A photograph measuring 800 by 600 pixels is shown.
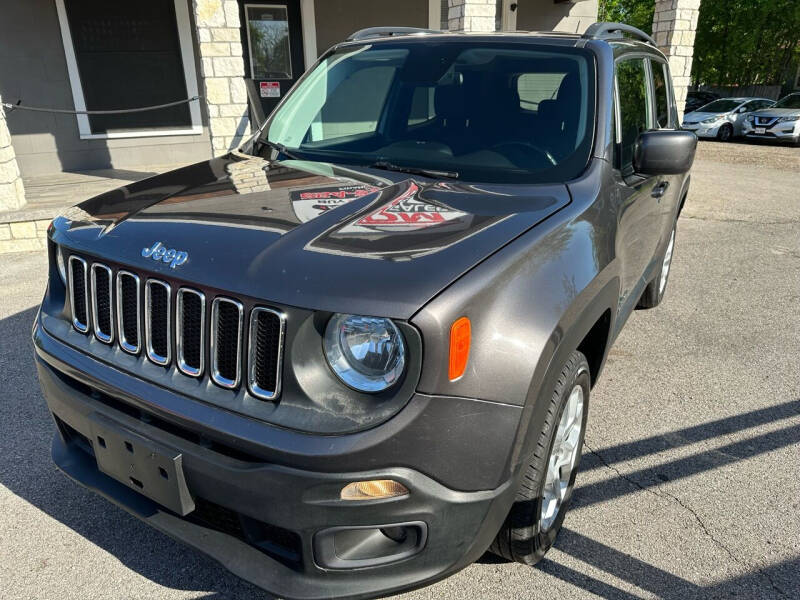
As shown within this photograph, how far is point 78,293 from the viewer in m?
2.12

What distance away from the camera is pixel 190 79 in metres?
10.3

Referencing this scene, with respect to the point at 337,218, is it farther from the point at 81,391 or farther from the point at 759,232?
the point at 759,232

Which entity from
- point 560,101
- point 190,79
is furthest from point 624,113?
point 190,79

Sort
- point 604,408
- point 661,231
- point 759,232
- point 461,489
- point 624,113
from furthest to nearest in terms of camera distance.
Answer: point 759,232 → point 661,231 → point 604,408 → point 624,113 → point 461,489

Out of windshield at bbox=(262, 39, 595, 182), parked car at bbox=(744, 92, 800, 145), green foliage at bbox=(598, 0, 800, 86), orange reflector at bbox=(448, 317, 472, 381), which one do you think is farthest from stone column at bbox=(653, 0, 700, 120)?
green foliage at bbox=(598, 0, 800, 86)

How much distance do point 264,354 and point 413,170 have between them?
127cm

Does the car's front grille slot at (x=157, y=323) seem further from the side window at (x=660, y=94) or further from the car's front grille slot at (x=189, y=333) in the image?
the side window at (x=660, y=94)

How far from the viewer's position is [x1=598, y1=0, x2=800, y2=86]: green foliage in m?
27.8

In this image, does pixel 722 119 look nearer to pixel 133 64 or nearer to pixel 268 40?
pixel 268 40

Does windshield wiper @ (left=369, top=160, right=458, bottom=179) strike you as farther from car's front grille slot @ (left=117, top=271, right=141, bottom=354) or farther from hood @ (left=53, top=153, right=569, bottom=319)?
car's front grille slot @ (left=117, top=271, right=141, bottom=354)

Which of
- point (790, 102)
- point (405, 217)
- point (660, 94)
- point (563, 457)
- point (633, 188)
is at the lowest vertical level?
point (790, 102)

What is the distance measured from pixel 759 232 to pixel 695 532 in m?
6.26

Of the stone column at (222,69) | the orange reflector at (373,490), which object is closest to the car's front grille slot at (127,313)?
the orange reflector at (373,490)

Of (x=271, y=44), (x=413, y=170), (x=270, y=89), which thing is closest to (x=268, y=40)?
(x=271, y=44)
